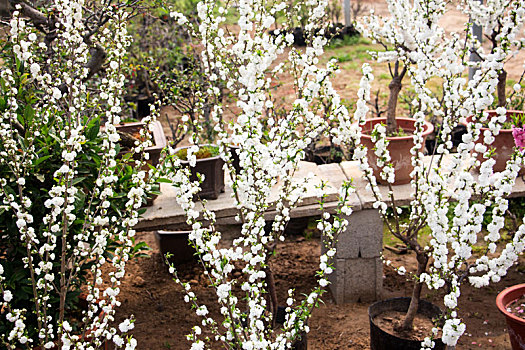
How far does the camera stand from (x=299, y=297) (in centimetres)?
427

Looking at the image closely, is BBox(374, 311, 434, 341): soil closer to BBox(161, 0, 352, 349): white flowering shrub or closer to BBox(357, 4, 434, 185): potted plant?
BBox(161, 0, 352, 349): white flowering shrub

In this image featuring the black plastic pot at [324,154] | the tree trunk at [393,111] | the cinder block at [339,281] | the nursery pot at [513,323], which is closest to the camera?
the nursery pot at [513,323]

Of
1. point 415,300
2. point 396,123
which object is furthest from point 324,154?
point 415,300

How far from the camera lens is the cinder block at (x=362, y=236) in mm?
3975

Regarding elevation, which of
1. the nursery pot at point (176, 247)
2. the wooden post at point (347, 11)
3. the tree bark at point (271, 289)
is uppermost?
the wooden post at point (347, 11)

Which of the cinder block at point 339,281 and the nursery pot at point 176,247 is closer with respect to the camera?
the cinder block at point 339,281

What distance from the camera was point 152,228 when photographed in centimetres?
382

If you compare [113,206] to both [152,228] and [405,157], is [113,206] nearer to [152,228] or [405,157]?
[152,228]

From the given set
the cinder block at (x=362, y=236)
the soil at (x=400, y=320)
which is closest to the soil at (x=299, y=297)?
the soil at (x=400, y=320)

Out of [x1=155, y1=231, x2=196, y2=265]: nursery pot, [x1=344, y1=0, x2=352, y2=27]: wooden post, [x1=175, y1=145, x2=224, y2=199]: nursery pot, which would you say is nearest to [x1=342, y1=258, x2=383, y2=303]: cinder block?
[x1=175, y1=145, x2=224, y2=199]: nursery pot

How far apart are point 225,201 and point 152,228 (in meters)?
0.50

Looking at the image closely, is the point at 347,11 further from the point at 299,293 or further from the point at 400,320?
the point at 400,320

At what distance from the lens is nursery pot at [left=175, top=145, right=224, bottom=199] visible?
382 cm

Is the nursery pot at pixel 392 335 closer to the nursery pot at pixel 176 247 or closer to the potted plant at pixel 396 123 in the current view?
the potted plant at pixel 396 123
